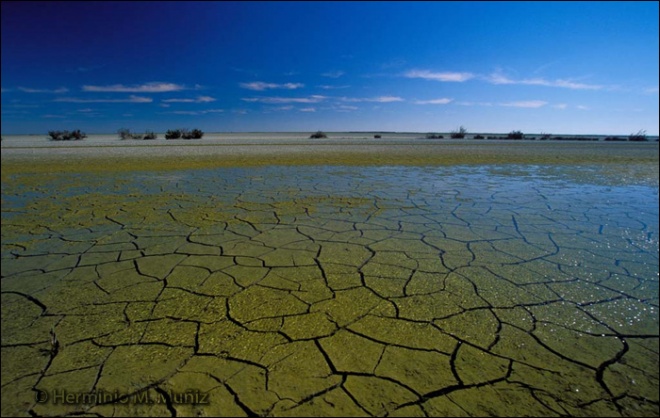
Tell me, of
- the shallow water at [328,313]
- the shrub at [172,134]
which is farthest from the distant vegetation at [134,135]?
the shallow water at [328,313]

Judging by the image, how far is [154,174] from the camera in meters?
7.58

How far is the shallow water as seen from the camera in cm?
136

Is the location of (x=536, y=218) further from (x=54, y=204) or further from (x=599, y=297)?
(x=54, y=204)

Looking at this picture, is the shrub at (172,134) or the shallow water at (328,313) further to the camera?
the shrub at (172,134)

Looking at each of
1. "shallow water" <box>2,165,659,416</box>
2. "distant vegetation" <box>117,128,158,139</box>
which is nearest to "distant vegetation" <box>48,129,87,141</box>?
"distant vegetation" <box>117,128,158,139</box>

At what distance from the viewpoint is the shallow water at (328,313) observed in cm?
136

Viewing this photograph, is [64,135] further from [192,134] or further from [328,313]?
[328,313]

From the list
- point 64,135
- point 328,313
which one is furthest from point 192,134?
point 328,313

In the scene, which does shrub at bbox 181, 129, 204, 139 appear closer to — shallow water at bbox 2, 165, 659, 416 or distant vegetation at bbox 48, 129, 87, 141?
distant vegetation at bbox 48, 129, 87, 141

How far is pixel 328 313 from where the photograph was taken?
1.95 meters

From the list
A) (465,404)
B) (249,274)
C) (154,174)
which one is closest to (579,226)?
(465,404)

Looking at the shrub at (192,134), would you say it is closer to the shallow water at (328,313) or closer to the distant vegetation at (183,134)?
the distant vegetation at (183,134)

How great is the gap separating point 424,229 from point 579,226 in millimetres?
1923

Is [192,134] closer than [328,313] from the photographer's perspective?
No
